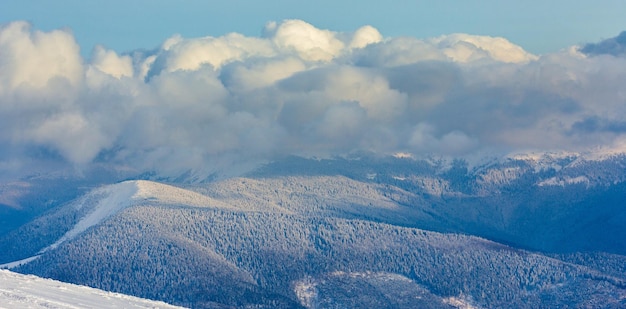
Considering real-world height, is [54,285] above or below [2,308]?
above

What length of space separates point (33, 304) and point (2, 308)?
1027 cm

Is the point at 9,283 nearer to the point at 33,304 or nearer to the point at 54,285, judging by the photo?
the point at 54,285

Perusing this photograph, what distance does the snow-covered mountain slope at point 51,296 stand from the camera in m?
155

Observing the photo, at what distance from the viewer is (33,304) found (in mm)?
153750

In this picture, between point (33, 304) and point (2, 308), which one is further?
point (33, 304)

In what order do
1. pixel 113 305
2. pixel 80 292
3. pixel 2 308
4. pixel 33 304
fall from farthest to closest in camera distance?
pixel 80 292 < pixel 113 305 < pixel 33 304 < pixel 2 308

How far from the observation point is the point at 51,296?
166m

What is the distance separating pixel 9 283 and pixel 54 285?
388 inches

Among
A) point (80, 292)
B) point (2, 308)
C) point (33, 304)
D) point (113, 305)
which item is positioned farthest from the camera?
point (80, 292)

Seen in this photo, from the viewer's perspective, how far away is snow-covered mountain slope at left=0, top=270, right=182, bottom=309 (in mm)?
155250

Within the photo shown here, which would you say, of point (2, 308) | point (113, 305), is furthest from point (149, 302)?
point (2, 308)

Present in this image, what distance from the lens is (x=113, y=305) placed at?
165875 millimetres

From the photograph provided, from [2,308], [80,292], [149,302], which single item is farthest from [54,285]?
[2,308]

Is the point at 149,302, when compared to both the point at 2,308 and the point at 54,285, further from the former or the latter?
the point at 2,308
